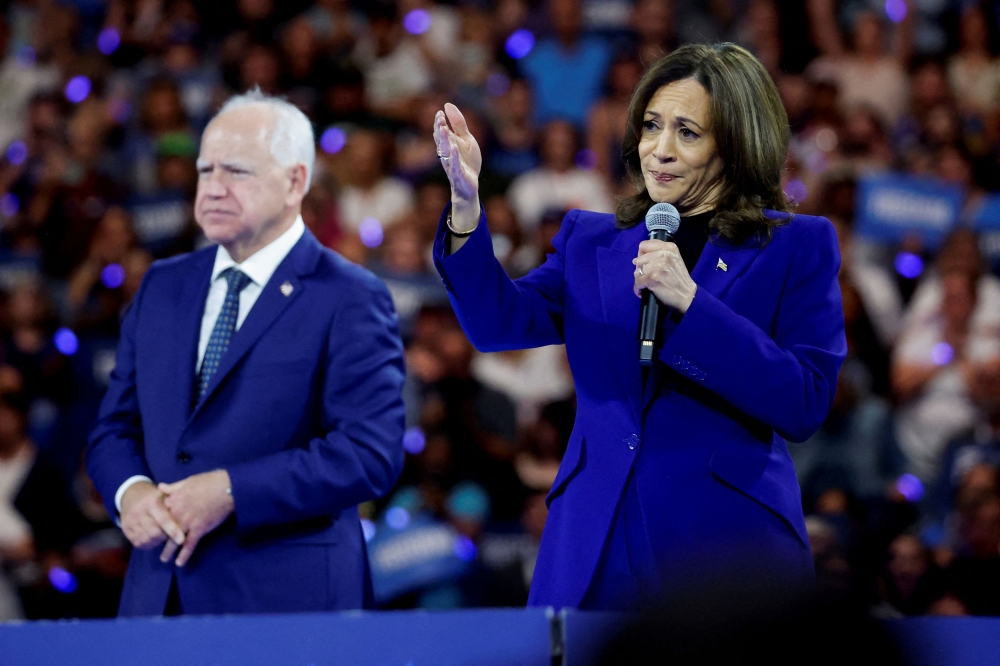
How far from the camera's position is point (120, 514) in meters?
2.36

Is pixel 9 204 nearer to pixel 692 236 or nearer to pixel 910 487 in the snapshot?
pixel 910 487

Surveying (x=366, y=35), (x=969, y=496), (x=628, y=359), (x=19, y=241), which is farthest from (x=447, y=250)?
(x=366, y=35)

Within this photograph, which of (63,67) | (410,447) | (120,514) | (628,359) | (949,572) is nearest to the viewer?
(628,359)

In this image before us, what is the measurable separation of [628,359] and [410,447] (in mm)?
2875

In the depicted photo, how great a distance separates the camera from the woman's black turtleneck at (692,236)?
2.02 metres

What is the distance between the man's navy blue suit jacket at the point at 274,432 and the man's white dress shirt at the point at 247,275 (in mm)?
23

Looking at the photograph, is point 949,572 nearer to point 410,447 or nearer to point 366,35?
point 410,447

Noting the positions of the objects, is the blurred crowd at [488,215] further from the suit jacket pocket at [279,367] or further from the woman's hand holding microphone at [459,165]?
the woman's hand holding microphone at [459,165]

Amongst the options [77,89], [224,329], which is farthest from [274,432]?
[77,89]

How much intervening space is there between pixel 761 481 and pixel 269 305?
108 cm

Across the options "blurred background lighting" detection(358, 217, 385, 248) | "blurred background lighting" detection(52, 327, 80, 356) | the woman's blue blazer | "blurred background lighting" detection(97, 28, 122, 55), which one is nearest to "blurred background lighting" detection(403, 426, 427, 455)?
"blurred background lighting" detection(358, 217, 385, 248)

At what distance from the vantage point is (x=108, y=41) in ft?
21.5

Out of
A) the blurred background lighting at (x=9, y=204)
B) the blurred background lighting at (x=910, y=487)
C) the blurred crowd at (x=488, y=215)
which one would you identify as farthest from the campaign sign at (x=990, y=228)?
the blurred background lighting at (x=9, y=204)

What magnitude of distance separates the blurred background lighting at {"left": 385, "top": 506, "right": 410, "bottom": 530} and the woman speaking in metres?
2.50
